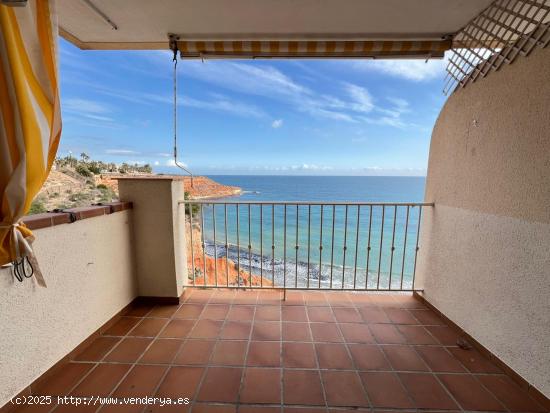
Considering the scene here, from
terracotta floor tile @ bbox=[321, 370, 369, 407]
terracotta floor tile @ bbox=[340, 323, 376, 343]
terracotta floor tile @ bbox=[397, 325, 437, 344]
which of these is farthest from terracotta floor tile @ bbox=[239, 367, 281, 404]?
terracotta floor tile @ bbox=[397, 325, 437, 344]

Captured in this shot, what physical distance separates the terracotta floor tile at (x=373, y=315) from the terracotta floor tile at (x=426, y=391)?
658mm

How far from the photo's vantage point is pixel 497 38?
1.76 metres

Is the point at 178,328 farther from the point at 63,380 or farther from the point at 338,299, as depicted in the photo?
the point at 338,299

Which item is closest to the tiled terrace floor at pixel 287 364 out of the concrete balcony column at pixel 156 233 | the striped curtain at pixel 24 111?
the concrete balcony column at pixel 156 233

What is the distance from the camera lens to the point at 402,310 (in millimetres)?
2492

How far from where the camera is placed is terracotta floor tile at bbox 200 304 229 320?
2324 mm

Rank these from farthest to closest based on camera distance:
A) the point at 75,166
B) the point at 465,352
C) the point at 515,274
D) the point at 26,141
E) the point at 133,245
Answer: the point at 75,166 < the point at 133,245 < the point at 465,352 < the point at 515,274 < the point at 26,141

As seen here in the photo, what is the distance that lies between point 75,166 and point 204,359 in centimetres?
515

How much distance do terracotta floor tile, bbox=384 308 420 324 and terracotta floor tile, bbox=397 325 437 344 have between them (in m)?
0.08

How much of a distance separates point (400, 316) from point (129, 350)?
8.10 ft

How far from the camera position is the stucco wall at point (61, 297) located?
4.33ft

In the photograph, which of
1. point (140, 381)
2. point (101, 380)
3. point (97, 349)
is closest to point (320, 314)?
point (140, 381)

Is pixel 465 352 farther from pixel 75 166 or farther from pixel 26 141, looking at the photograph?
pixel 75 166

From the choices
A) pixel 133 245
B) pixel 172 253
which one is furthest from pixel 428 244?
pixel 133 245
